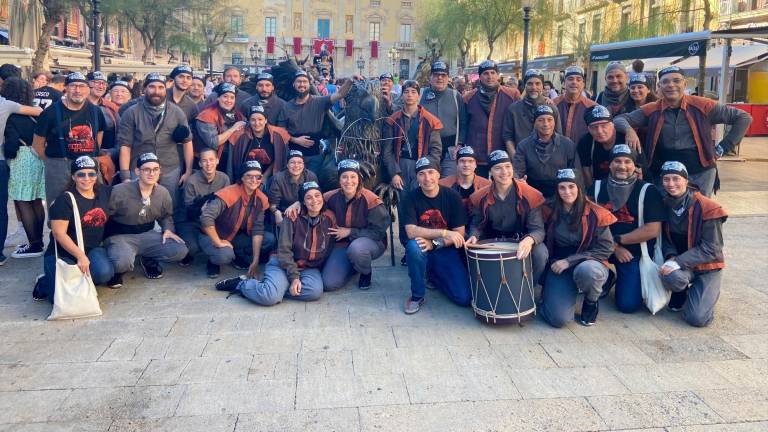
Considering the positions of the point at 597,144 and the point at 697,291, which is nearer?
the point at 697,291

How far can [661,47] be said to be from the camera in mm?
13461

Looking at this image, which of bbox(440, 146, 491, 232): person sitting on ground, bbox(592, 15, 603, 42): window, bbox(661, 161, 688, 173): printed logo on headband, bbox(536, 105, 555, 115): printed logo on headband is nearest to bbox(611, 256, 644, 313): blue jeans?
bbox(661, 161, 688, 173): printed logo on headband

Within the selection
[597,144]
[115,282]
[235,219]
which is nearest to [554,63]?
[597,144]

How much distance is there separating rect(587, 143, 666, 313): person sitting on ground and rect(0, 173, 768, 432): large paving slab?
21 centimetres

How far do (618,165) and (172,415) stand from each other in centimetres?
376

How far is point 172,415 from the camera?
3.74 metres

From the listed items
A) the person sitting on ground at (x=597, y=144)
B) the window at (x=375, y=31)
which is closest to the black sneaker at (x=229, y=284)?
the person sitting on ground at (x=597, y=144)

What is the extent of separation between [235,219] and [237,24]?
2780 inches

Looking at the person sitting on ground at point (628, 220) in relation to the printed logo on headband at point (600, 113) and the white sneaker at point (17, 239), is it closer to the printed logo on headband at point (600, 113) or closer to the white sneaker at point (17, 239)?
the printed logo on headband at point (600, 113)

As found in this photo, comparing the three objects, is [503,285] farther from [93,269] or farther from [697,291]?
[93,269]

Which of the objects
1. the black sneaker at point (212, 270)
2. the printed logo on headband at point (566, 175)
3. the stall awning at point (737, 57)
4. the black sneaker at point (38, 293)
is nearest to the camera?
the printed logo on headband at point (566, 175)

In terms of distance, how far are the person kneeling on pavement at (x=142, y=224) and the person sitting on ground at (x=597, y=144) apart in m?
3.78

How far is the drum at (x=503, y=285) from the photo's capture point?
4961 millimetres

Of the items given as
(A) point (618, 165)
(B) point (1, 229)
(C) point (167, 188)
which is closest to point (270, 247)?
(C) point (167, 188)
